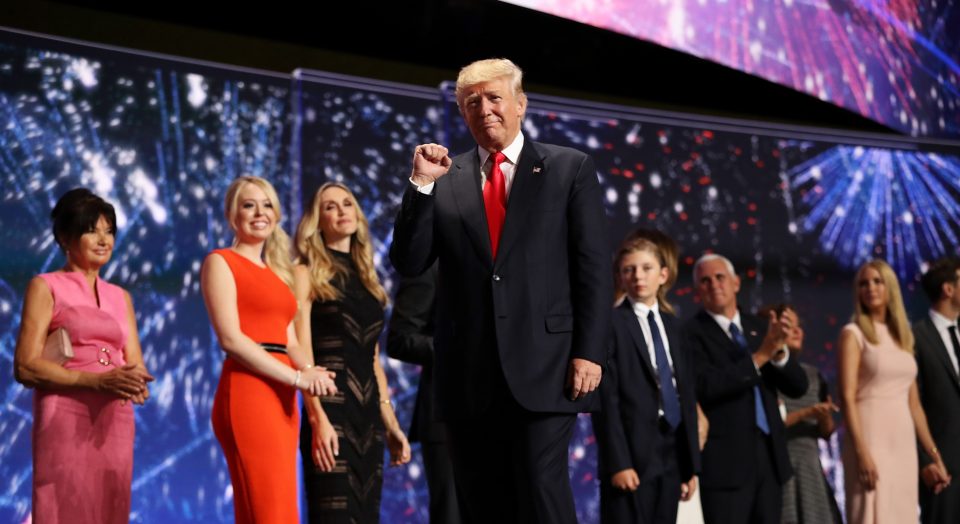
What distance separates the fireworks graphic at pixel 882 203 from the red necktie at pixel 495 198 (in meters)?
4.20

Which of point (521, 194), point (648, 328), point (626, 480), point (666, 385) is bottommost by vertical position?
point (626, 480)

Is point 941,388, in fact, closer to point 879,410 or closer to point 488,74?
point 879,410

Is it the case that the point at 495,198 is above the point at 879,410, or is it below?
above

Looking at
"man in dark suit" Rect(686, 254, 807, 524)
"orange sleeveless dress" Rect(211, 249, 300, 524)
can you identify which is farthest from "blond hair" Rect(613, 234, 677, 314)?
"orange sleeveless dress" Rect(211, 249, 300, 524)

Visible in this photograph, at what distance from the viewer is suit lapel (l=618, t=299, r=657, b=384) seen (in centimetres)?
402

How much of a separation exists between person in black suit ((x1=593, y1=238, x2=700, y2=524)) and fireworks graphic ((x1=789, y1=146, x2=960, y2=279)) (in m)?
2.52

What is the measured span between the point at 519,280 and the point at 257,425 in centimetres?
135

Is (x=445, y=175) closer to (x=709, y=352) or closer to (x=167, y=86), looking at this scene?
(x=709, y=352)

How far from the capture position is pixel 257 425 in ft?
11.5

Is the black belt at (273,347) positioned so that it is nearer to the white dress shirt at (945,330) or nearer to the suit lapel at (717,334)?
the suit lapel at (717,334)

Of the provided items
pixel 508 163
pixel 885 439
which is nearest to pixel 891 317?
pixel 885 439

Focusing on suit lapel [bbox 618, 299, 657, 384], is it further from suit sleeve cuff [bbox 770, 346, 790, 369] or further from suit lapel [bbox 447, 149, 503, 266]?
suit lapel [bbox 447, 149, 503, 266]

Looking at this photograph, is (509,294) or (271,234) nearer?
(509,294)

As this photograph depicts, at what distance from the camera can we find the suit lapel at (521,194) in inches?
99.9
